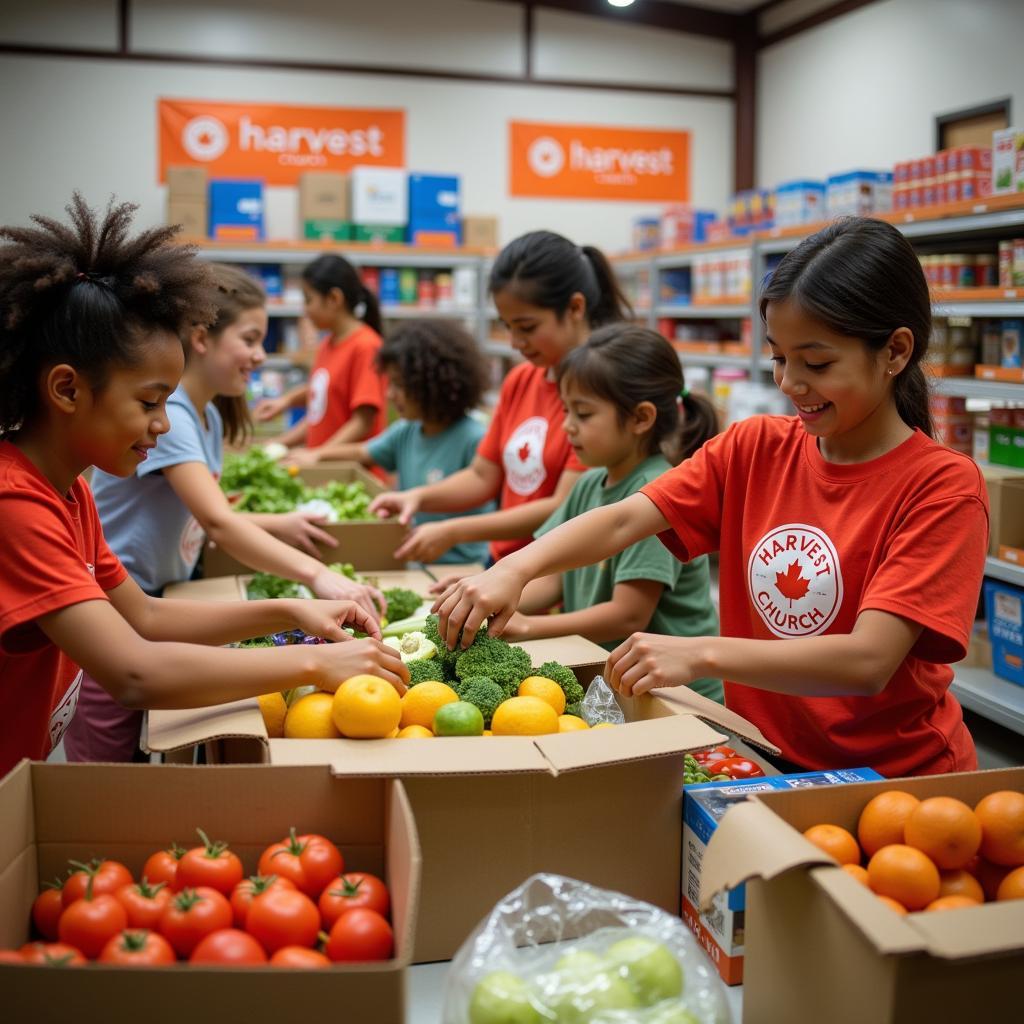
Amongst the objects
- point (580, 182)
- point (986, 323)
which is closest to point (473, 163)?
point (580, 182)

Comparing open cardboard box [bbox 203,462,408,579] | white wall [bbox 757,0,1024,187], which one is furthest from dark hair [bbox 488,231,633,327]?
A: white wall [bbox 757,0,1024,187]

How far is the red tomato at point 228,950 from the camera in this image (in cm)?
107

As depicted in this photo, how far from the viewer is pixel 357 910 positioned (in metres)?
1.18

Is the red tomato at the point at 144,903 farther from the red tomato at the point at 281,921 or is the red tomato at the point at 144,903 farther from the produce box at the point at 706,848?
the produce box at the point at 706,848

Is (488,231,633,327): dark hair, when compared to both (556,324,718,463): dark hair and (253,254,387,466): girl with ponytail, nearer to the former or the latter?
(556,324,718,463): dark hair

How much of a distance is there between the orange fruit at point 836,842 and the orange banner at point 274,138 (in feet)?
31.5

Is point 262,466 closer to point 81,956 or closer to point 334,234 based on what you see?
point 81,956

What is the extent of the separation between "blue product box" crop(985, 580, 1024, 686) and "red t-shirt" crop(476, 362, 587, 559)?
5.63 ft

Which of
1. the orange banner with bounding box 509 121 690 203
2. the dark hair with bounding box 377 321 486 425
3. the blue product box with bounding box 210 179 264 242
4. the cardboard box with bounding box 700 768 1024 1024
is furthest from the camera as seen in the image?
the orange banner with bounding box 509 121 690 203

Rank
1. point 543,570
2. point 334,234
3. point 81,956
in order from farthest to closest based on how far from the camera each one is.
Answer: point 334,234
point 543,570
point 81,956

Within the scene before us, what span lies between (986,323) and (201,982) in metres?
3.98

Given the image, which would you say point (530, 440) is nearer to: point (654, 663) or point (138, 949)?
point (654, 663)

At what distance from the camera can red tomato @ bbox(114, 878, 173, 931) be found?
1.16m

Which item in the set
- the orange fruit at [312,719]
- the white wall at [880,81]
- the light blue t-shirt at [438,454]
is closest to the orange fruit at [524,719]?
the orange fruit at [312,719]
